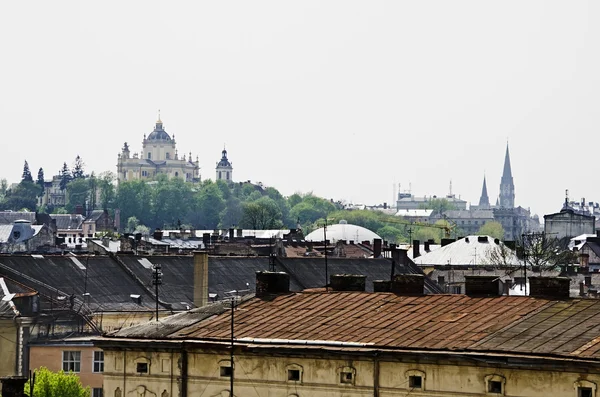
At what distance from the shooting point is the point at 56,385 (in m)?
49.1

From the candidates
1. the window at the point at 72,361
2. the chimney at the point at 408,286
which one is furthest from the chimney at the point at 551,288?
the window at the point at 72,361

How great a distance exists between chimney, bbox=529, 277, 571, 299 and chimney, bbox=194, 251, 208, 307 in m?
30.8

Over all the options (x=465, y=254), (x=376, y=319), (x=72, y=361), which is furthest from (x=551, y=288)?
(x=465, y=254)

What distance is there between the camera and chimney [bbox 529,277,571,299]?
3453 centimetres

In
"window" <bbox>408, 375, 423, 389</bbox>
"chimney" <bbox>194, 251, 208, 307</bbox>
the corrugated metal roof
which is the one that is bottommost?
"window" <bbox>408, 375, 423, 389</bbox>

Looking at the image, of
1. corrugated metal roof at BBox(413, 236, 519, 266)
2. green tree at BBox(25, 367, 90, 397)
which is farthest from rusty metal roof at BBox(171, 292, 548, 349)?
corrugated metal roof at BBox(413, 236, 519, 266)

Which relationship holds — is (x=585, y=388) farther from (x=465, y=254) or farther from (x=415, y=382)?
(x=465, y=254)

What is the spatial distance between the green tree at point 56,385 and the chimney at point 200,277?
578 inches

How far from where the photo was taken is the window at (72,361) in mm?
56281

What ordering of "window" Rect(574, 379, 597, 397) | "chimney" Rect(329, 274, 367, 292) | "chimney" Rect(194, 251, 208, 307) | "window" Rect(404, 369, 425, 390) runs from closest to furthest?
"window" Rect(574, 379, 597, 397) < "window" Rect(404, 369, 425, 390) < "chimney" Rect(329, 274, 367, 292) < "chimney" Rect(194, 251, 208, 307)

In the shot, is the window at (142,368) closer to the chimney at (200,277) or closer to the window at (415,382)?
the window at (415,382)

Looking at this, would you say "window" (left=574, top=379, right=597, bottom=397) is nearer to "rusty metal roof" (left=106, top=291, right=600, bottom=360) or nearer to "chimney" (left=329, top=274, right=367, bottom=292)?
"rusty metal roof" (left=106, top=291, right=600, bottom=360)

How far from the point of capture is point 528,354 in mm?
30156

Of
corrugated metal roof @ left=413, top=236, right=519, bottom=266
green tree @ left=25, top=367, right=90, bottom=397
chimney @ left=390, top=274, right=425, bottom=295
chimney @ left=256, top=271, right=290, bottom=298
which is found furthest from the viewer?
corrugated metal roof @ left=413, top=236, right=519, bottom=266
